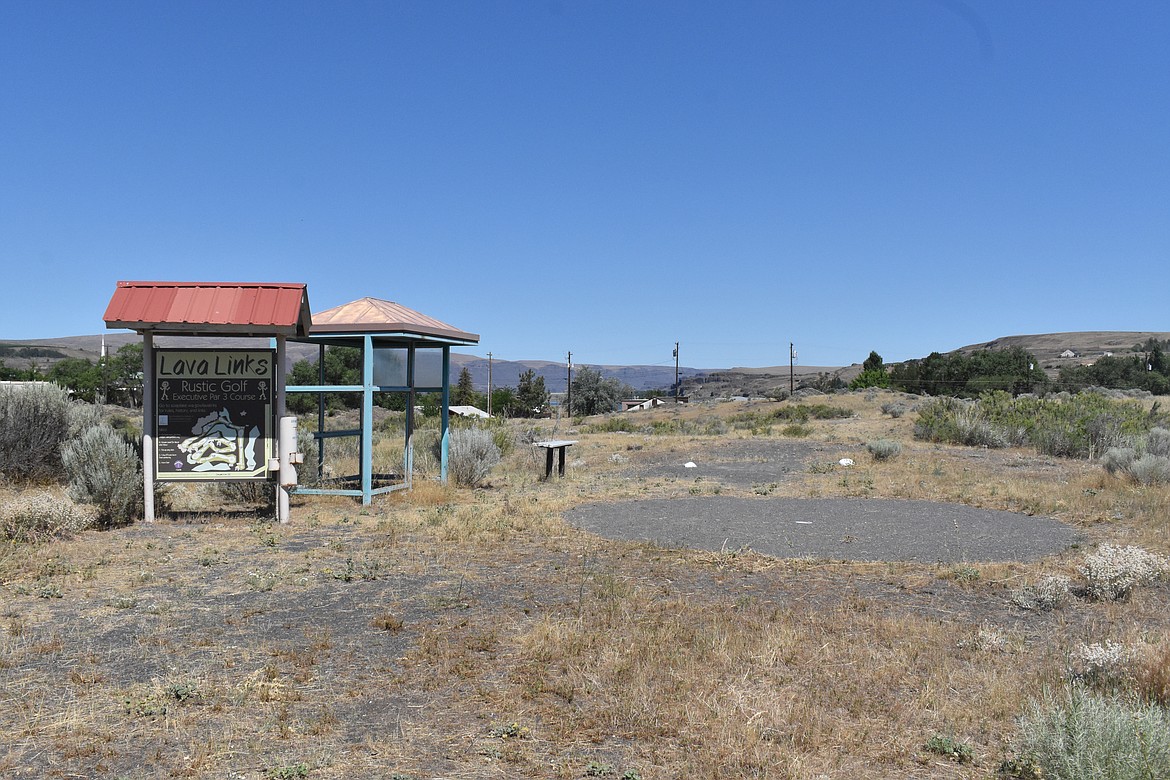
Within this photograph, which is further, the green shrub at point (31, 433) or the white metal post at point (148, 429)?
the green shrub at point (31, 433)

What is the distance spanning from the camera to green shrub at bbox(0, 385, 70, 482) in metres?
13.7

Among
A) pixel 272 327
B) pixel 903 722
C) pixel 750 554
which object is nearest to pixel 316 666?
pixel 903 722

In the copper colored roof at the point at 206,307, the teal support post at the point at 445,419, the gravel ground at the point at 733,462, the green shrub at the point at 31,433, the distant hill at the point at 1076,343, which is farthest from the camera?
the distant hill at the point at 1076,343

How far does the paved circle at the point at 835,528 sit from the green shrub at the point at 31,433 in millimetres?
8653

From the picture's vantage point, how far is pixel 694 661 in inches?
216

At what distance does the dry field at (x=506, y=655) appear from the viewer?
4.23 m

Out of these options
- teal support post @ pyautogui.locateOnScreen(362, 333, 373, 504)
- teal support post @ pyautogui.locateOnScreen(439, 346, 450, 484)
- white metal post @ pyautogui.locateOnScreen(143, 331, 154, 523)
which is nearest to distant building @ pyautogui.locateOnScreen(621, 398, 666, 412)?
teal support post @ pyautogui.locateOnScreen(439, 346, 450, 484)

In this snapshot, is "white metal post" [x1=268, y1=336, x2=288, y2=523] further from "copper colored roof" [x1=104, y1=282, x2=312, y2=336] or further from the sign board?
"copper colored roof" [x1=104, y1=282, x2=312, y2=336]

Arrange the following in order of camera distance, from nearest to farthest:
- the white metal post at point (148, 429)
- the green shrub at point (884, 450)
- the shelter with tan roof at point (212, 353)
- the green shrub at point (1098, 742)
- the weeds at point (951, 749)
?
1. the green shrub at point (1098, 742)
2. the weeds at point (951, 749)
3. the shelter with tan roof at point (212, 353)
4. the white metal post at point (148, 429)
5. the green shrub at point (884, 450)

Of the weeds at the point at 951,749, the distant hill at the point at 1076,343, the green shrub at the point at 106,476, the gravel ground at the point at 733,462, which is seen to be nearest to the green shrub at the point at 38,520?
the green shrub at the point at 106,476

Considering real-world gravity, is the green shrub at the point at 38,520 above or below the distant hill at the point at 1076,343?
below

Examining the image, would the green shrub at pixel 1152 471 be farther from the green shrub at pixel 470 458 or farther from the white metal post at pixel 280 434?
the white metal post at pixel 280 434

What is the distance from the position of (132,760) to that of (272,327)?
7.77 metres

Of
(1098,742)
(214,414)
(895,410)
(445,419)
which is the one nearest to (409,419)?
(445,419)
